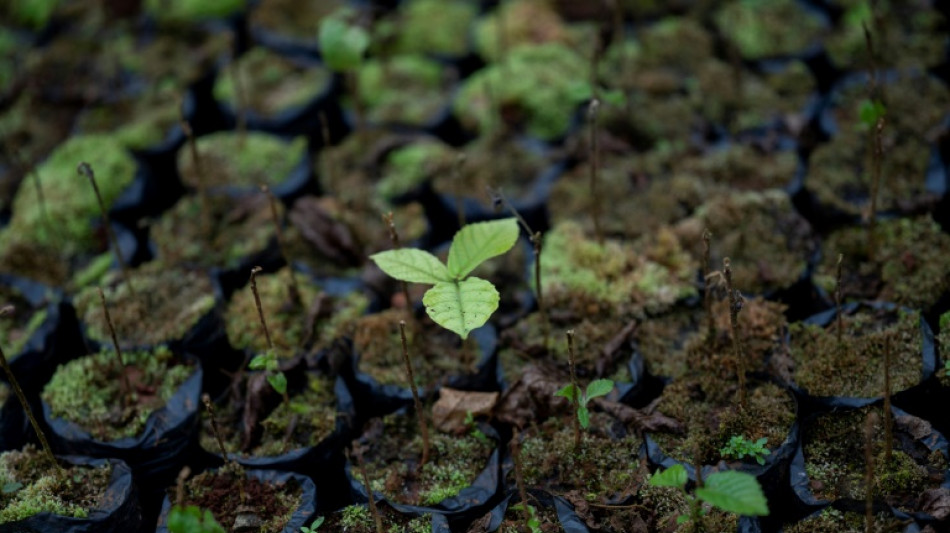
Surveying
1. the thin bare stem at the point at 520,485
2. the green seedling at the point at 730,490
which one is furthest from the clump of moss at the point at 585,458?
the green seedling at the point at 730,490

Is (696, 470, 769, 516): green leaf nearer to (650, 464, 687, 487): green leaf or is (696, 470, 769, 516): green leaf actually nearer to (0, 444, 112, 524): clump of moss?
(650, 464, 687, 487): green leaf

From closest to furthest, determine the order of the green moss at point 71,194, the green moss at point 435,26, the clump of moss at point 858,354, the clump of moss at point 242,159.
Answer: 1. the clump of moss at point 858,354
2. the green moss at point 71,194
3. the clump of moss at point 242,159
4. the green moss at point 435,26

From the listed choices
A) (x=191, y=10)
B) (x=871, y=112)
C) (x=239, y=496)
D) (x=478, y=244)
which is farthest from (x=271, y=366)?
(x=191, y=10)

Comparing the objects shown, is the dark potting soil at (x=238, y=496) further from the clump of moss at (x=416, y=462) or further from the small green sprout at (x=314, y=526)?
the clump of moss at (x=416, y=462)

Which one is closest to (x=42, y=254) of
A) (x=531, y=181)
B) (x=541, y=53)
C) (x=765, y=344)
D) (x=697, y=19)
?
(x=531, y=181)

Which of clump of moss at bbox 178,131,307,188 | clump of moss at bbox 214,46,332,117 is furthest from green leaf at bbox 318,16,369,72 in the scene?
clump of moss at bbox 214,46,332,117

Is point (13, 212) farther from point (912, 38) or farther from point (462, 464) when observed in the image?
point (912, 38)
